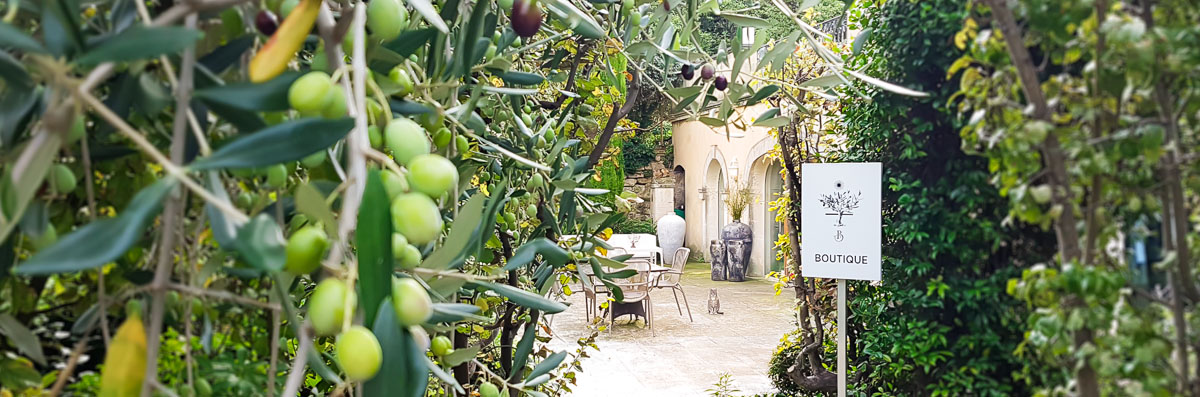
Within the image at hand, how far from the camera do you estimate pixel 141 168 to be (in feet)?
1.01

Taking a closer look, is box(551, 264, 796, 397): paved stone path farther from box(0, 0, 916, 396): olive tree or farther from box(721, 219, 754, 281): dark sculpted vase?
box(0, 0, 916, 396): olive tree

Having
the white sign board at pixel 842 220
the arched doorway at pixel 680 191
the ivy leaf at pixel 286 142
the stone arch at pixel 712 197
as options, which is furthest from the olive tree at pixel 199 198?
the arched doorway at pixel 680 191

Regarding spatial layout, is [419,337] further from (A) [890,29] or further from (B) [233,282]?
(A) [890,29]

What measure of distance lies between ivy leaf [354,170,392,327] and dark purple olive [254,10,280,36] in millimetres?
111

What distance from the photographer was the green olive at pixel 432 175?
28 cm

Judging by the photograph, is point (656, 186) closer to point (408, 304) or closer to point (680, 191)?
point (680, 191)

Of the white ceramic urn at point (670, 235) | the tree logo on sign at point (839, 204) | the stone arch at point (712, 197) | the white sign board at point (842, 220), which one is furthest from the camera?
the stone arch at point (712, 197)

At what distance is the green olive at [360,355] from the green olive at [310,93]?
7 cm

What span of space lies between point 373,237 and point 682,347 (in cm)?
570

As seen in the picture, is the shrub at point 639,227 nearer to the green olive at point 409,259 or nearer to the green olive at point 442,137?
the green olive at point 442,137

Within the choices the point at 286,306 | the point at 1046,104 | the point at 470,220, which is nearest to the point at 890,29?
the point at 1046,104

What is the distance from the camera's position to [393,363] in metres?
0.25

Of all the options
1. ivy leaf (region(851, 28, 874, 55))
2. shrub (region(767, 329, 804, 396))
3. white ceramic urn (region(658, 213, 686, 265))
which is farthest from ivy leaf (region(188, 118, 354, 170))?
white ceramic urn (region(658, 213, 686, 265))

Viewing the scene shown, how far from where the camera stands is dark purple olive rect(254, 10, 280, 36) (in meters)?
0.31
